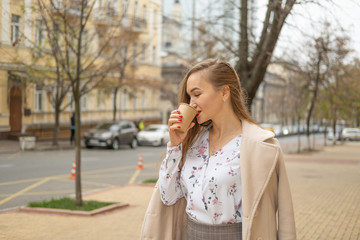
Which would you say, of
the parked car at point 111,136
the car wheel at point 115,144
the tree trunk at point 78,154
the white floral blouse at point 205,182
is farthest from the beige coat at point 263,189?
the car wheel at point 115,144

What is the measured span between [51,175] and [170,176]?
11.4 metres

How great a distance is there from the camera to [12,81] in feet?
28.5

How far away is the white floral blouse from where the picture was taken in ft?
A: 8.84

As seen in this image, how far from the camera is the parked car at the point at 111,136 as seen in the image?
25344 millimetres

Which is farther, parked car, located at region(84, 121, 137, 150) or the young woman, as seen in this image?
parked car, located at region(84, 121, 137, 150)

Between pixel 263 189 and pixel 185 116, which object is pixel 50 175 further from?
pixel 263 189

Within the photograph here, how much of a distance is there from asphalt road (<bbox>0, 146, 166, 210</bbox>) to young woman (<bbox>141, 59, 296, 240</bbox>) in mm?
5352

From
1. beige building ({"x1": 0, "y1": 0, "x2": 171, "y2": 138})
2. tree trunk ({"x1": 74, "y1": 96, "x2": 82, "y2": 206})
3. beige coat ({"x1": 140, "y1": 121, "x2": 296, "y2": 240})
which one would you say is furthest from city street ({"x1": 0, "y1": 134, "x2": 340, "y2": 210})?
beige coat ({"x1": 140, "y1": 121, "x2": 296, "y2": 240})

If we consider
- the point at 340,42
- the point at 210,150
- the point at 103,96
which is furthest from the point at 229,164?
the point at 103,96

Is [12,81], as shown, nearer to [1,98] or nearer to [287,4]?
[1,98]

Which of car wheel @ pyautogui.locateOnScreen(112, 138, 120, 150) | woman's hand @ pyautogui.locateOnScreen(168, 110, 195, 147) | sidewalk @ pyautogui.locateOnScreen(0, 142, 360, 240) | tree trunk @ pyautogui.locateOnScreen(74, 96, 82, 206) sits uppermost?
woman's hand @ pyautogui.locateOnScreen(168, 110, 195, 147)

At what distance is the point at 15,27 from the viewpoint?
8586 millimetres

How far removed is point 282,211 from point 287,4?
17.8 ft

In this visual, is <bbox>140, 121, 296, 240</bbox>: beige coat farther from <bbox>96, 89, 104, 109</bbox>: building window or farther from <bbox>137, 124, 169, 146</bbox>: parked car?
<bbox>137, 124, 169, 146</bbox>: parked car
